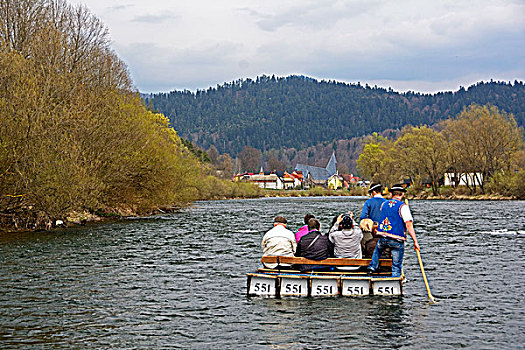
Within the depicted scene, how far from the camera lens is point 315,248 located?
15.8 m

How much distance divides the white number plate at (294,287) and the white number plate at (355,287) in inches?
40.9

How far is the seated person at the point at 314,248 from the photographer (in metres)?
15.8

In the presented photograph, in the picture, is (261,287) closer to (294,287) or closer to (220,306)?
(294,287)

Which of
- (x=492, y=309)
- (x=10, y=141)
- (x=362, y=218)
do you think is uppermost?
(x=10, y=141)

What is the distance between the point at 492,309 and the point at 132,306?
9.12m

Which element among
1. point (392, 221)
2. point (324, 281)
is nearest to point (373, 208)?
point (392, 221)

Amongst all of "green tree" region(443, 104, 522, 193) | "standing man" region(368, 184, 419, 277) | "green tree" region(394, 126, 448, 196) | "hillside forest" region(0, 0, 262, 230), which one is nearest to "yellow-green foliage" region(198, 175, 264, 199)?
"green tree" region(394, 126, 448, 196)

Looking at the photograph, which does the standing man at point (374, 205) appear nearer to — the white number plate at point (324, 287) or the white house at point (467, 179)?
the white number plate at point (324, 287)

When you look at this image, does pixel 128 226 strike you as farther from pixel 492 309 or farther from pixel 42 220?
pixel 492 309

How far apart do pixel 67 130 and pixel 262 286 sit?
25.2 metres

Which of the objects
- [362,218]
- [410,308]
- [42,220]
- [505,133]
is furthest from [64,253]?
[505,133]

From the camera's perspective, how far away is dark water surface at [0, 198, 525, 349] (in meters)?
11.9

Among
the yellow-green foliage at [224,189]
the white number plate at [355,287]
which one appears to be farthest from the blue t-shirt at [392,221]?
the yellow-green foliage at [224,189]

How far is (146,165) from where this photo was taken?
48.7 meters
